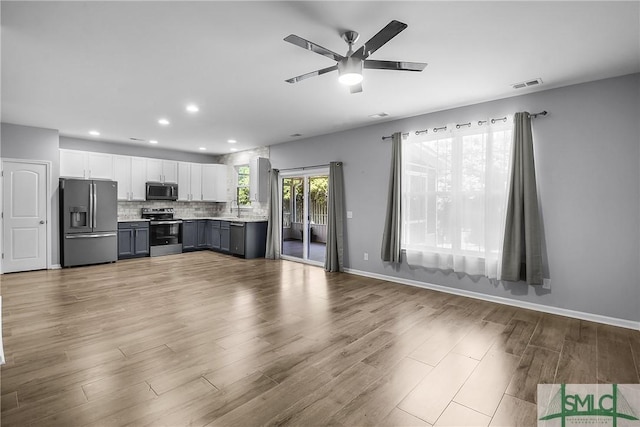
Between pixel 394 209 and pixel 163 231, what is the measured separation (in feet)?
18.9

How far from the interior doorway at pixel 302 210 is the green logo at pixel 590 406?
4802 millimetres

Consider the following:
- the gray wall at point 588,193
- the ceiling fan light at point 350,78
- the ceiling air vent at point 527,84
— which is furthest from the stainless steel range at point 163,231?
the ceiling air vent at point 527,84

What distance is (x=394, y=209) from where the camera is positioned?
17.1ft

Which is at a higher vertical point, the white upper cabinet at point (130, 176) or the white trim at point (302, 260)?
the white upper cabinet at point (130, 176)

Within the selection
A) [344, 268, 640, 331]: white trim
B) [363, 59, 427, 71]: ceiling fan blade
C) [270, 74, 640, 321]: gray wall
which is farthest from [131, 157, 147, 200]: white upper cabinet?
[270, 74, 640, 321]: gray wall

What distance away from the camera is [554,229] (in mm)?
3900

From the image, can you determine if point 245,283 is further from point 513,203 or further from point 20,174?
point 20,174

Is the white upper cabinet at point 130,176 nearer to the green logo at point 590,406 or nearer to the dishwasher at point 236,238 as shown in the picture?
the dishwasher at point 236,238

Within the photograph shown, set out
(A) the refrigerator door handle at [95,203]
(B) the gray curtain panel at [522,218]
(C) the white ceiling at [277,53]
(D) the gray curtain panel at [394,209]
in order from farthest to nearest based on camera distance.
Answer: (A) the refrigerator door handle at [95,203] < (D) the gray curtain panel at [394,209] < (B) the gray curtain panel at [522,218] < (C) the white ceiling at [277,53]

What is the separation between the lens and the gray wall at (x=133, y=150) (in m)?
6.95

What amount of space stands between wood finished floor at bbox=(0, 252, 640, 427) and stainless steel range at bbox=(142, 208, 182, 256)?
304 centimetres

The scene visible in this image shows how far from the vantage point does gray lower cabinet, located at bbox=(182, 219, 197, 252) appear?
8258mm

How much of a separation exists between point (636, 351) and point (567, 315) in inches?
36.0

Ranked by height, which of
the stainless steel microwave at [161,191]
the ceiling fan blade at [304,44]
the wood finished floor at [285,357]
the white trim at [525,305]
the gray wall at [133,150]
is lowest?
the wood finished floor at [285,357]
